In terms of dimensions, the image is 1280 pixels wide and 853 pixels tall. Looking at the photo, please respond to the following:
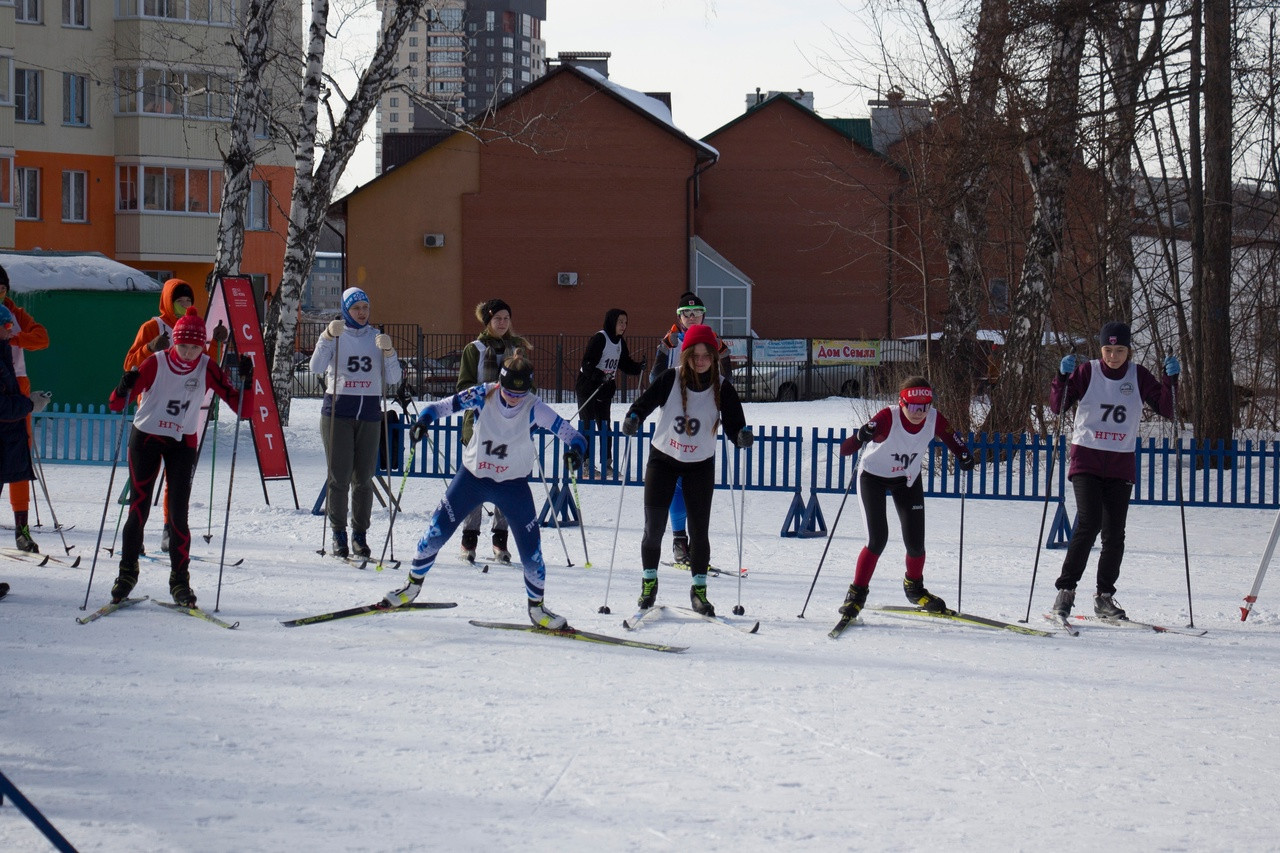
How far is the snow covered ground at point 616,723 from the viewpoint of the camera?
414 centimetres

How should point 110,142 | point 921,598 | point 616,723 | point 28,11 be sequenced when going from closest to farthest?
point 616,723 < point 921,598 < point 28,11 < point 110,142

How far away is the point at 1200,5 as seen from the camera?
48.5ft

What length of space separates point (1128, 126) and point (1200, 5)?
148 cm

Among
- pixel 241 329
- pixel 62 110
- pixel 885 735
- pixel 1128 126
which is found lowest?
pixel 885 735

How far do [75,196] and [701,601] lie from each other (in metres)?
35.1

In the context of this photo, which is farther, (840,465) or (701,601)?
(840,465)

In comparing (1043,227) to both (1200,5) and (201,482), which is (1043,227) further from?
(201,482)

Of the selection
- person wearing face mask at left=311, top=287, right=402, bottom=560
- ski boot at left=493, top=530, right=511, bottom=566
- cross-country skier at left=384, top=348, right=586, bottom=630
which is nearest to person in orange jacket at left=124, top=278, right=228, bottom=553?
person wearing face mask at left=311, top=287, right=402, bottom=560

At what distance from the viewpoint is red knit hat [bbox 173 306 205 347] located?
7406mm

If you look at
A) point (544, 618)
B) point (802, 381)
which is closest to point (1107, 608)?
point (544, 618)

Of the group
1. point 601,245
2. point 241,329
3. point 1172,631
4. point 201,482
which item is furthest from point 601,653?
point 601,245

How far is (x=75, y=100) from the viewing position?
37.3 metres

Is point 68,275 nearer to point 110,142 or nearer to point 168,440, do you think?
point 168,440

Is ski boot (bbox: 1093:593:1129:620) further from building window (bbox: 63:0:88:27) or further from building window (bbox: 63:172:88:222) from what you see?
building window (bbox: 63:0:88:27)
